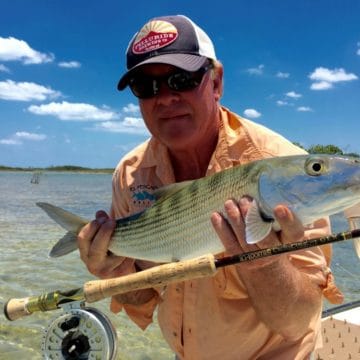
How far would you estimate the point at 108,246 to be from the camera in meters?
2.95

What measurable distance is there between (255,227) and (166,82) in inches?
45.6

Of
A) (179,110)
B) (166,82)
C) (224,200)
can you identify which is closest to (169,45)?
(166,82)

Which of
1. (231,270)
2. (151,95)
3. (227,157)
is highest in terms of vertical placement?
(151,95)

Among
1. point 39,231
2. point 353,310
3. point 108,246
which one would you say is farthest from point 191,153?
point 39,231

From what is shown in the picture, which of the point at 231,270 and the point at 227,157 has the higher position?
the point at 227,157

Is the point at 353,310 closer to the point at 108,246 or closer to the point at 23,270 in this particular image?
the point at 108,246

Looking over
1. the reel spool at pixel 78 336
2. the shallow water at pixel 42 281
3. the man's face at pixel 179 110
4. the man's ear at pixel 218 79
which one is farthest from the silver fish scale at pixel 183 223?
the shallow water at pixel 42 281

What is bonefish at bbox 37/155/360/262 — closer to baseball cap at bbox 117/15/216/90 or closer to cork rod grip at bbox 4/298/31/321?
cork rod grip at bbox 4/298/31/321

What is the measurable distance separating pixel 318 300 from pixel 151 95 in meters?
1.57

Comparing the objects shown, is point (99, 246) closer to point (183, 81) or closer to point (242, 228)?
point (242, 228)

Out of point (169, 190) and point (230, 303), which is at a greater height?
point (169, 190)

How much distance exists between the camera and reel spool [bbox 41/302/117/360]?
2.56m

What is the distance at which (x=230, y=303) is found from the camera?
9.46 ft

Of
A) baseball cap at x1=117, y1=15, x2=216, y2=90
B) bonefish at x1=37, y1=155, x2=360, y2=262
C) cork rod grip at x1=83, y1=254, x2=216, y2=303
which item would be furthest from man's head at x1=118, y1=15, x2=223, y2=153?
cork rod grip at x1=83, y1=254, x2=216, y2=303
